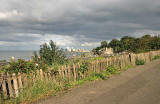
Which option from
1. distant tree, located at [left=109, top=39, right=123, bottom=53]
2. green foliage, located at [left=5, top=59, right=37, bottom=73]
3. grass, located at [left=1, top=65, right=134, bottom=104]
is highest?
distant tree, located at [left=109, top=39, right=123, bottom=53]

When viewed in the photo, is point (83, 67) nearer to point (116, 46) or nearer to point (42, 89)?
point (42, 89)

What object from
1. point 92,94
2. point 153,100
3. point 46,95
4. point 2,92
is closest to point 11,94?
point 2,92

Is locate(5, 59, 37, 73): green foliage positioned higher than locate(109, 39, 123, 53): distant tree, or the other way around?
locate(109, 39, 123, 53): distant tree

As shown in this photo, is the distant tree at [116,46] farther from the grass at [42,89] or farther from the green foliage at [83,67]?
the grass at [42,89]

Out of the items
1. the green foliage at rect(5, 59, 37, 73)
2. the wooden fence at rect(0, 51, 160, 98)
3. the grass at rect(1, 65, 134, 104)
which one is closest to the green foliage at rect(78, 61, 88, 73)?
the wooden fence at rect(0, 51, 160, 98)

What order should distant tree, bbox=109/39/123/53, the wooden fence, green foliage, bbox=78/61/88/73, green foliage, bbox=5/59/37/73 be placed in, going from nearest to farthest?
the wooden fence < green foliage, bbox=5/59/37/73 < green foliage, bbox=78/61/88/73 < distant tree, bbox=109/39/123/53

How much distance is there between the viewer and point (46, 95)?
4.31 meters

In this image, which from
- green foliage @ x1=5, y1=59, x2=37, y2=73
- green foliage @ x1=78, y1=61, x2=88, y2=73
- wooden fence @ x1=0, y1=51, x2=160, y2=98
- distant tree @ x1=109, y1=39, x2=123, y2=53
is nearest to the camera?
wooden fence @ x1=0, y1=51, x2=160, y2=98

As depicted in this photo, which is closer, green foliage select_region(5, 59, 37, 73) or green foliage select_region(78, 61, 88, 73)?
green foliage select_region(5, 59, 37, 73)

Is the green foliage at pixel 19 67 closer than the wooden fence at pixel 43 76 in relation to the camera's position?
No

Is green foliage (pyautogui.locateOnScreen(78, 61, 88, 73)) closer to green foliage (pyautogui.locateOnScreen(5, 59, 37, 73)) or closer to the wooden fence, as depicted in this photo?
the wooden fence

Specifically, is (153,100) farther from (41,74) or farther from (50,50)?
(50,50)

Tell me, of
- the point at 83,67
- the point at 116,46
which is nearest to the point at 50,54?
the point at 83,67

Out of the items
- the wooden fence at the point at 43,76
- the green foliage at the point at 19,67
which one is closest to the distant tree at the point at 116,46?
the wooden fence at the point at 43,76
